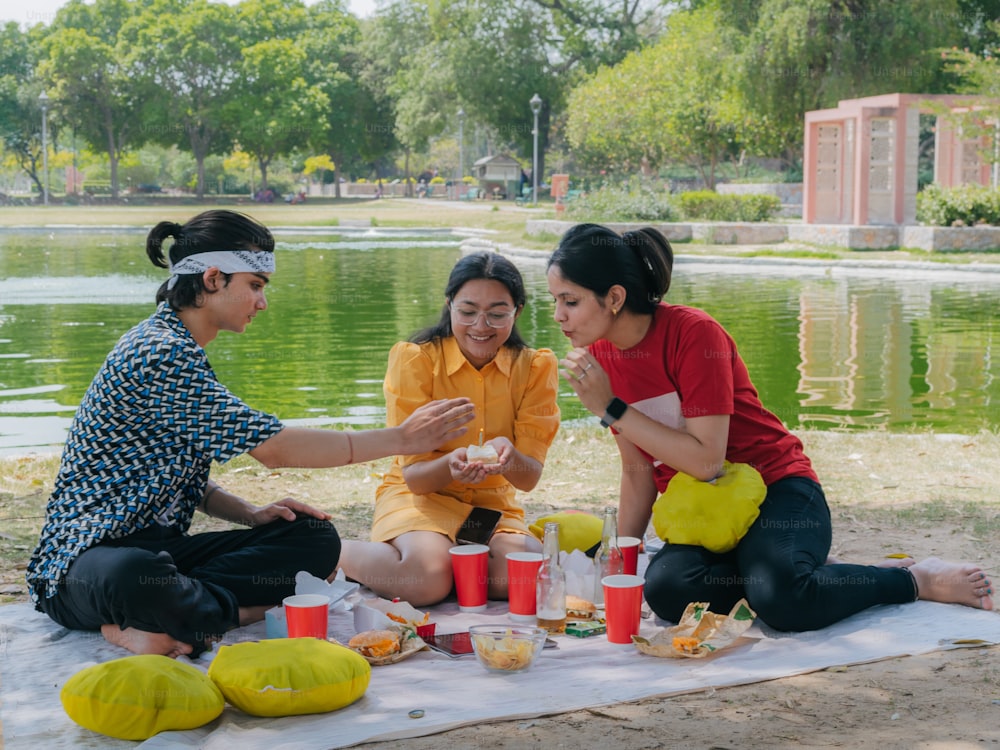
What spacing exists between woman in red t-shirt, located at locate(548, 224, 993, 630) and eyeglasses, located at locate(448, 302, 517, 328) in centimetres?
38

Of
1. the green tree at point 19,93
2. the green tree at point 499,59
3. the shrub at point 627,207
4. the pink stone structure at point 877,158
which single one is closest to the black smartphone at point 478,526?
the pink stone structure at point 877,158

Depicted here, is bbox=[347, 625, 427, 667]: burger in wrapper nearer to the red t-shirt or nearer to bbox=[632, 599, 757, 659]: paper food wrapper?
bbox=[632, 599, 757, 659]: paper food wrapper

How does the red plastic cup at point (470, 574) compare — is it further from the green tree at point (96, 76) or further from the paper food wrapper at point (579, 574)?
the green tree at point (96, 76)

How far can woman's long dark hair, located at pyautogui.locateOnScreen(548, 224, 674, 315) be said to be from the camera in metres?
3.71

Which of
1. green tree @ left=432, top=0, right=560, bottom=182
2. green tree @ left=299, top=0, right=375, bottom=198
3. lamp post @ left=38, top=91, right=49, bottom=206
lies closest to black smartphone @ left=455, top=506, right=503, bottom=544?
lamp post @ left=38, top=91, right=49, bottom=206

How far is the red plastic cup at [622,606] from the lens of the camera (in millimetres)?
3576

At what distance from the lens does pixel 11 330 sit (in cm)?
1336

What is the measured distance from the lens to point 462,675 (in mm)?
3326

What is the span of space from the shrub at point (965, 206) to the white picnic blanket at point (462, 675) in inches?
791

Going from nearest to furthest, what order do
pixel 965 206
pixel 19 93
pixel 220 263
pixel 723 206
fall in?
1. pixel 220 263
2. pixel 965 206
3. pixel 723 206
4. pixel 19 93

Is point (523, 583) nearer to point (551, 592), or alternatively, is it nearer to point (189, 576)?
point (551, 592)

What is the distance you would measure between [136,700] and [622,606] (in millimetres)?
1475

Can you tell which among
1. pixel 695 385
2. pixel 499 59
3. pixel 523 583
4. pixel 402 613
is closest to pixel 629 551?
pixel 523 583

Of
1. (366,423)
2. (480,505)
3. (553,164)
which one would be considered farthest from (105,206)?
(480,505)
